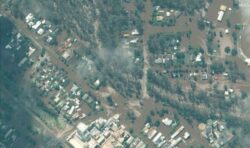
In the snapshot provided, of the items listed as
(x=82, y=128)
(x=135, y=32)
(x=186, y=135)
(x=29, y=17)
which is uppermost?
(x=29, y=17)

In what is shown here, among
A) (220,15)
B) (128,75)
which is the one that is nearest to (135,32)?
(128,75)

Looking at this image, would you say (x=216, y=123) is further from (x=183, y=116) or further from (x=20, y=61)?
(x=20, y=61)

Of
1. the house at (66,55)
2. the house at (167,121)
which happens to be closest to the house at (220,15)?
the house at (167,121)

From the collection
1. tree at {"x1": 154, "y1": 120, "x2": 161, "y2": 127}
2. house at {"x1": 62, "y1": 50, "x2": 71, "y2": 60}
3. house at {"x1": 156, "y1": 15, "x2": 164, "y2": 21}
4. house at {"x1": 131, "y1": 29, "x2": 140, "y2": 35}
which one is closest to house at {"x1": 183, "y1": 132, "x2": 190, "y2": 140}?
tree at {"x1": 154, "y1": 120, "x2": 161, "y2": 127}

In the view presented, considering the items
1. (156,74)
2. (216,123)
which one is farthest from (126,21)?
(216,123)

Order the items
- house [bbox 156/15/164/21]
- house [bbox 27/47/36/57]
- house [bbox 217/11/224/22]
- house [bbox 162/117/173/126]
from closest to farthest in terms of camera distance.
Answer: house [bbox 162/117/173/126] → house [bbox 217/11/224/22] → house [bbox 156/15/164/21] → house [bbox 27/47/36/57]

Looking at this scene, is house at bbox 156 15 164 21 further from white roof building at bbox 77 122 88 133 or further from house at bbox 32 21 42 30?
white roof building at bbox 77 122 88 133

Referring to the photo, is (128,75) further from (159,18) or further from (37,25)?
(37,25)

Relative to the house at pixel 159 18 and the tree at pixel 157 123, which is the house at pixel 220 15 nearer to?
the house at pixel 159 18
